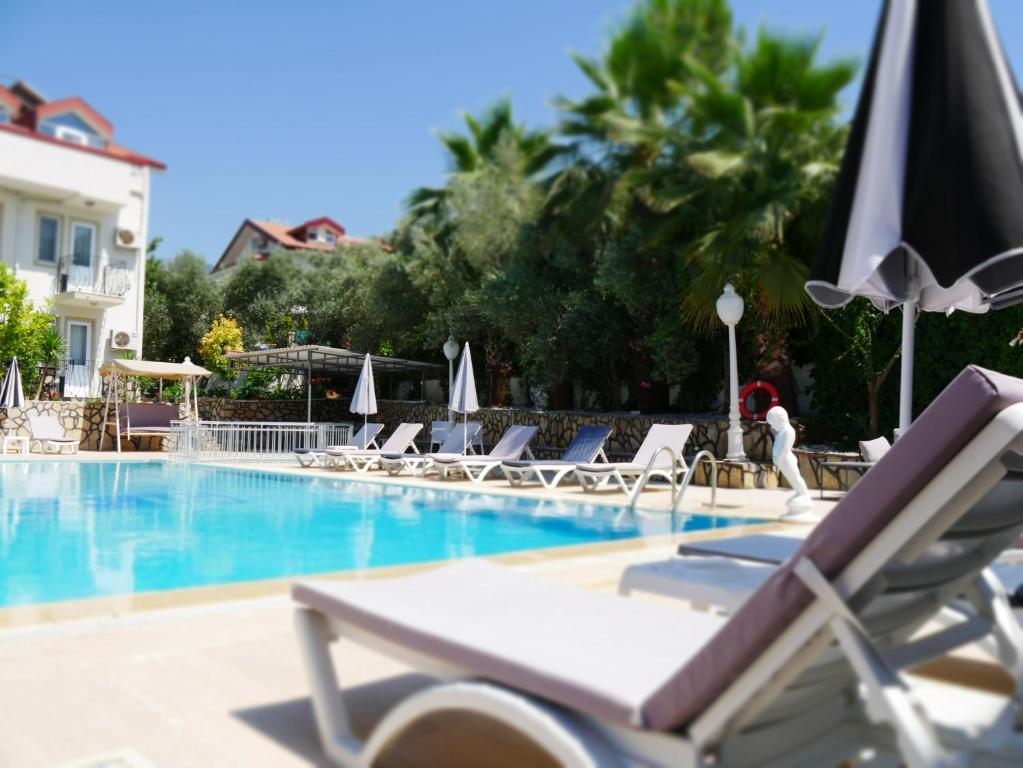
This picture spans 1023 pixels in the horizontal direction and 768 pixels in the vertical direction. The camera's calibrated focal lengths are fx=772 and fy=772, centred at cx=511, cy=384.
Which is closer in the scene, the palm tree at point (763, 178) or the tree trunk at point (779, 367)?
the palm tree at point (763, 178)

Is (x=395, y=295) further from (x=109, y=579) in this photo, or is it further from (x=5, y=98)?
(x=109, y=579)

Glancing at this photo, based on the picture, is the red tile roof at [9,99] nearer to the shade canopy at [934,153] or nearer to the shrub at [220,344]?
the shrub at [220,344]

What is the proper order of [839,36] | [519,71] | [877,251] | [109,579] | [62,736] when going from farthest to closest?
[519,71], [839,36], [109,579], [877,251], [62,736]

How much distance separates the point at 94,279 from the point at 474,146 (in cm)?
1276

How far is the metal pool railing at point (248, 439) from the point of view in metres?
17.3

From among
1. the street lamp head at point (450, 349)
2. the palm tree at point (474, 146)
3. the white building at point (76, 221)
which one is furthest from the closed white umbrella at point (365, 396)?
the white building at point (76, 221)

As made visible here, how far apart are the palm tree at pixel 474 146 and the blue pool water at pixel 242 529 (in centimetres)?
1255

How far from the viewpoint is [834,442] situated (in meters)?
13.9

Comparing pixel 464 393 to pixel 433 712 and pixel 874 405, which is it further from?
pixel 433 712

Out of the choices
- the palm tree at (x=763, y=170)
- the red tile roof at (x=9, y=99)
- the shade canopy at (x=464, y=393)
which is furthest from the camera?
the red tile roof at (x=9, y=99)

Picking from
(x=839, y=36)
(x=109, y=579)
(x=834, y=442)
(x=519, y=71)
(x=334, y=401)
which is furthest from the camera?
(x=334, y=401)

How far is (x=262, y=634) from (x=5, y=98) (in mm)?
26956

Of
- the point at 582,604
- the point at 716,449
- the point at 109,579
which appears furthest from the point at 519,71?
the point at 582,604

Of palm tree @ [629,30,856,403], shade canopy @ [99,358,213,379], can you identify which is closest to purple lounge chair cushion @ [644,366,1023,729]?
palm tree @ [629,30,856,403]
